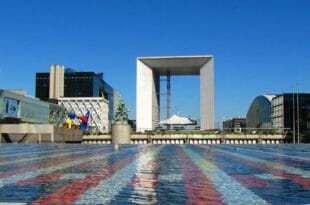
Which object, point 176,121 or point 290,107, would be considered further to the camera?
point 290,107

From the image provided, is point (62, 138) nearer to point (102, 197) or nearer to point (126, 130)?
point (126, 130)

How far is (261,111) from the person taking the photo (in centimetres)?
17788

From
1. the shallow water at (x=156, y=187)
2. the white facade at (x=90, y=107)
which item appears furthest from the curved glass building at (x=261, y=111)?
the shallow water at (x=156, y=187)

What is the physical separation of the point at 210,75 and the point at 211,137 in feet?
85.5

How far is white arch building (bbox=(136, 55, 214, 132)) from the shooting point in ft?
378

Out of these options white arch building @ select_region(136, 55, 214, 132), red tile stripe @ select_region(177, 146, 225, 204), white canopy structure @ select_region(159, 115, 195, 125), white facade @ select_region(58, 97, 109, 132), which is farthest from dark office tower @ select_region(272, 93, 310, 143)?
red tile stripe @ select_region(177, 146, 225, 204)

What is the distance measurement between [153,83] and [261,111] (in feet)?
226

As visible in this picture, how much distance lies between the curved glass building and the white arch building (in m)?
47.4

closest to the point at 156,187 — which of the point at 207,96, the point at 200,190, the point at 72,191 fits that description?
the point at 200,190

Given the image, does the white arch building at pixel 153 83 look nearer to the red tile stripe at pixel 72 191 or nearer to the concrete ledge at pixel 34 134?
the concrete ledge at pixel 34 134

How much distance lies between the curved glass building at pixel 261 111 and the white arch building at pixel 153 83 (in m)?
47.4

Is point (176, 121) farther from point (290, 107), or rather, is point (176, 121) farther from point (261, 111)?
point (261, 111)

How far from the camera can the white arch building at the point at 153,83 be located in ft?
378

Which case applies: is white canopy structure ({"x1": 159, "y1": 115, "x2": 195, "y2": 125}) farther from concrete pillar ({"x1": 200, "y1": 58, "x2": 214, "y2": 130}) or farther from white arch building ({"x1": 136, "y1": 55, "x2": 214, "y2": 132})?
concrete pillar ({"x1": 200, "y1": 58, "x2": 214, "y2": 130})
